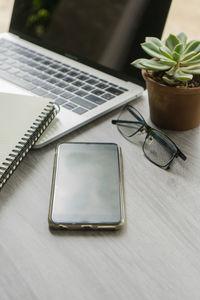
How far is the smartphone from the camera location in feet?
1.56

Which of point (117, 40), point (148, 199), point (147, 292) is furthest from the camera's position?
point (117, 40)

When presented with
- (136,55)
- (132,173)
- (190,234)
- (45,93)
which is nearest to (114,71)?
(136,55)

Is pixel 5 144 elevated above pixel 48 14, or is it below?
below

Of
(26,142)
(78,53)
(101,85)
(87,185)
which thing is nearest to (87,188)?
(87,185)

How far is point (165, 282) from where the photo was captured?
42cm

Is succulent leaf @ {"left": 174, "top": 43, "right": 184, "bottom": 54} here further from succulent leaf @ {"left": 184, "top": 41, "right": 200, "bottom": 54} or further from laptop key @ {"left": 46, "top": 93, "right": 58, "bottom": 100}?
laptop key @ {"left": 46, "top": 93, "right": 58, "bottom": 100}

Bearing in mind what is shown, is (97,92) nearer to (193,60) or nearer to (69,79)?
(69,79)

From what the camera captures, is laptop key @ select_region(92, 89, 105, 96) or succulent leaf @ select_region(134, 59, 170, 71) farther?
laptop key @ select_region(92, 89, 105, 96)

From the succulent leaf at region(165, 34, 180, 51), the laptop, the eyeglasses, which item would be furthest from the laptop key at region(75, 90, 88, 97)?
the succulent leaf at region(165, 34, 180, 51)

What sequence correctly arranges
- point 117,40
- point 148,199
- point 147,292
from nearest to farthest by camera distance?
1. point 147,292
2. point 148,199
3. point 117,40

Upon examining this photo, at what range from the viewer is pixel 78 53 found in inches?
34.1

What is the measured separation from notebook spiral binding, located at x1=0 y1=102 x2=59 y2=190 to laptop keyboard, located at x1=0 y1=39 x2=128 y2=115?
0.08 metres

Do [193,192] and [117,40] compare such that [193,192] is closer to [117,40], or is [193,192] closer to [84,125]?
[84,125]

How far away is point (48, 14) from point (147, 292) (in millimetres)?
765
